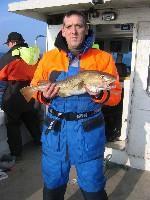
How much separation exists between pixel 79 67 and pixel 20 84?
302cm

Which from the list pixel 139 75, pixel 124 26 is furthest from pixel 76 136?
pixel 124 26

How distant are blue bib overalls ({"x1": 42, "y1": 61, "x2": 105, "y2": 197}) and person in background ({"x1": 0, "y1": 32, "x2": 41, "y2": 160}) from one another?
103 inches

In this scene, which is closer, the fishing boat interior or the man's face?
the man's face

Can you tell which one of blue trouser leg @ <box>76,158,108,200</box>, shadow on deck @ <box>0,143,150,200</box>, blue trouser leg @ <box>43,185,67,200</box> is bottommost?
shadow on deck @ <box>0,143,150,200</box>

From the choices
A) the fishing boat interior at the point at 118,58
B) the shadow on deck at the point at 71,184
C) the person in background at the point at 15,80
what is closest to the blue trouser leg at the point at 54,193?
the shadow on deck at the point at 71,184

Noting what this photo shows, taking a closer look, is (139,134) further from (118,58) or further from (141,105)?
(118,58)

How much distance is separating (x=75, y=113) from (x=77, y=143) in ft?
0.99

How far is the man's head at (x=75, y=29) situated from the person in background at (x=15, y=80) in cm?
277

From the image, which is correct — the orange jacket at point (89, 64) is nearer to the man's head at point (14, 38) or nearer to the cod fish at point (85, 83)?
the cod fish at point (85, 83)

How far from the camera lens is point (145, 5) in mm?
5391

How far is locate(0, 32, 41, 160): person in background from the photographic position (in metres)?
6.06

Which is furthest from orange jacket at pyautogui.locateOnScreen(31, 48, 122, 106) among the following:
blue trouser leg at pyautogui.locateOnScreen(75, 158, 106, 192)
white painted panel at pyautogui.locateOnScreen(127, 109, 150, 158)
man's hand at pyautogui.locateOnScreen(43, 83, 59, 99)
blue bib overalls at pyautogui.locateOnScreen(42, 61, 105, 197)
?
white painted panel at pyautogui.locateOnScreen(127, 109, 150, 158)

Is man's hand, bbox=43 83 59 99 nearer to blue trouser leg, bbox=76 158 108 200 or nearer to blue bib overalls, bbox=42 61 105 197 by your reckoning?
blue bib overalls, bbox=42 61 105 197

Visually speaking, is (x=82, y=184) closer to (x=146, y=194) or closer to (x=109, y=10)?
(x=146, y=194)
